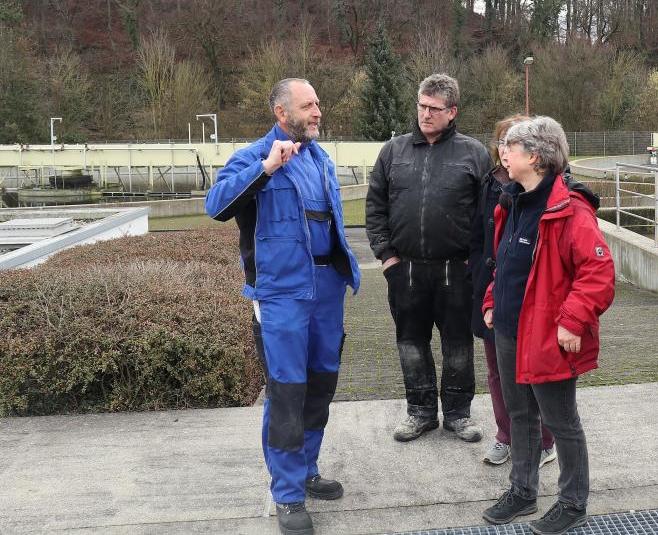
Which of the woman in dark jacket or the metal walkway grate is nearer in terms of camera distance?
the metal walkway grate

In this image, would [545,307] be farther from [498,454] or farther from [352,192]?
[352,192]

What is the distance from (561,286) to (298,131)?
1.33 meters

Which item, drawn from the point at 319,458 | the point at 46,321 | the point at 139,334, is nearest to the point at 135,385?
the point at 139,334

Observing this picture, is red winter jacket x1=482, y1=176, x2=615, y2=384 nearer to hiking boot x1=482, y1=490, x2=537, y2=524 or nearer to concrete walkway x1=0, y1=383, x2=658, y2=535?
hiking boot x1=482, y1=490, x2=537, y2=524

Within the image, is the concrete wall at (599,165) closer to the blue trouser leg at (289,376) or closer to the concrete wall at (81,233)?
the concrete wall at (81,233)

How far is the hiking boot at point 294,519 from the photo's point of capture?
10.8 feet

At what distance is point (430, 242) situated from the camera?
4.22 metres

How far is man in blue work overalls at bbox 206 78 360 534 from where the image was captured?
342 cm

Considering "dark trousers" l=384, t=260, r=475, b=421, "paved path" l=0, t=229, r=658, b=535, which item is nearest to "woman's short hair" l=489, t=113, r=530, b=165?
"dark trousers" l=384, t=260, r=475, b=421

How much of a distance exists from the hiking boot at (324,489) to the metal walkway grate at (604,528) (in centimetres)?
45

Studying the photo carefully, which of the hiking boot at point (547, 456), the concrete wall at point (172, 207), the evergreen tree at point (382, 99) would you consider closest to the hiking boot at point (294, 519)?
the hiking boot at point (547, 456)

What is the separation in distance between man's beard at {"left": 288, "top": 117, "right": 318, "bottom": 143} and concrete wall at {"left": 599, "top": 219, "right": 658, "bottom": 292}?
7742 mm

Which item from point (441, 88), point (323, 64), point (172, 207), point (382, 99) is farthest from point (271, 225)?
point (323, 64)

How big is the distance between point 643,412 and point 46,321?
3.62 m
